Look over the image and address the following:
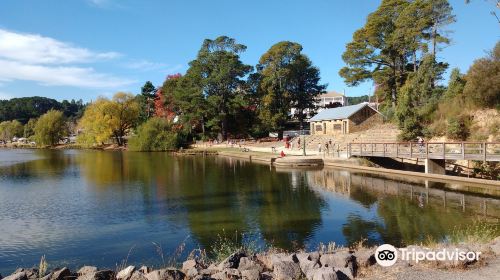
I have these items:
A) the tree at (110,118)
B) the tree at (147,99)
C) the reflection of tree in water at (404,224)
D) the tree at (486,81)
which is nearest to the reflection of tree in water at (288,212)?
the reflection of tree in water at (404,224)

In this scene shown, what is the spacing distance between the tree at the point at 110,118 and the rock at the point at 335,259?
77.4 meters

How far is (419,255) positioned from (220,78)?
2389 inches

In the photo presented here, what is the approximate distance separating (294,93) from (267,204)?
47.7 metres

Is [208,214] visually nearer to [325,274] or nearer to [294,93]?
[325,274]

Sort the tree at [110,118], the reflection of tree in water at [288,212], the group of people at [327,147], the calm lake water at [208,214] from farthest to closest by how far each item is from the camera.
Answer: the tree at [110,118], the group of people at [327,147], the reflection of tree in water at [288,212], the calm lake water at [208,214]

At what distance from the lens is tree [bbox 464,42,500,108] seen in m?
31.8

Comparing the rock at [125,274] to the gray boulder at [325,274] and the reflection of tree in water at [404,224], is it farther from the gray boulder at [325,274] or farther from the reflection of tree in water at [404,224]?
the reflection of tree in water at [404,224]

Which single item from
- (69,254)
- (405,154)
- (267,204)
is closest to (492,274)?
(69,254)

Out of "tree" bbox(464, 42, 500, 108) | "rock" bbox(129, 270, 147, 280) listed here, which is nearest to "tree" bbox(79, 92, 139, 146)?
"tree" bbox(464, 42, 500, 108)

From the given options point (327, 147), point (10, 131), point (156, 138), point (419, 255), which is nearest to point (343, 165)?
point (327, 147)

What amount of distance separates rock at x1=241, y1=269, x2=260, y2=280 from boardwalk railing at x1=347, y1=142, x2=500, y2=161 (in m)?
21.4

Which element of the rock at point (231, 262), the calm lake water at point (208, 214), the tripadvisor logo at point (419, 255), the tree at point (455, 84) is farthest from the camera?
the tree at point (455, 84)

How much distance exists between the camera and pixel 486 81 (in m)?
32.0

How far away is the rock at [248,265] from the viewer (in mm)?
8828
